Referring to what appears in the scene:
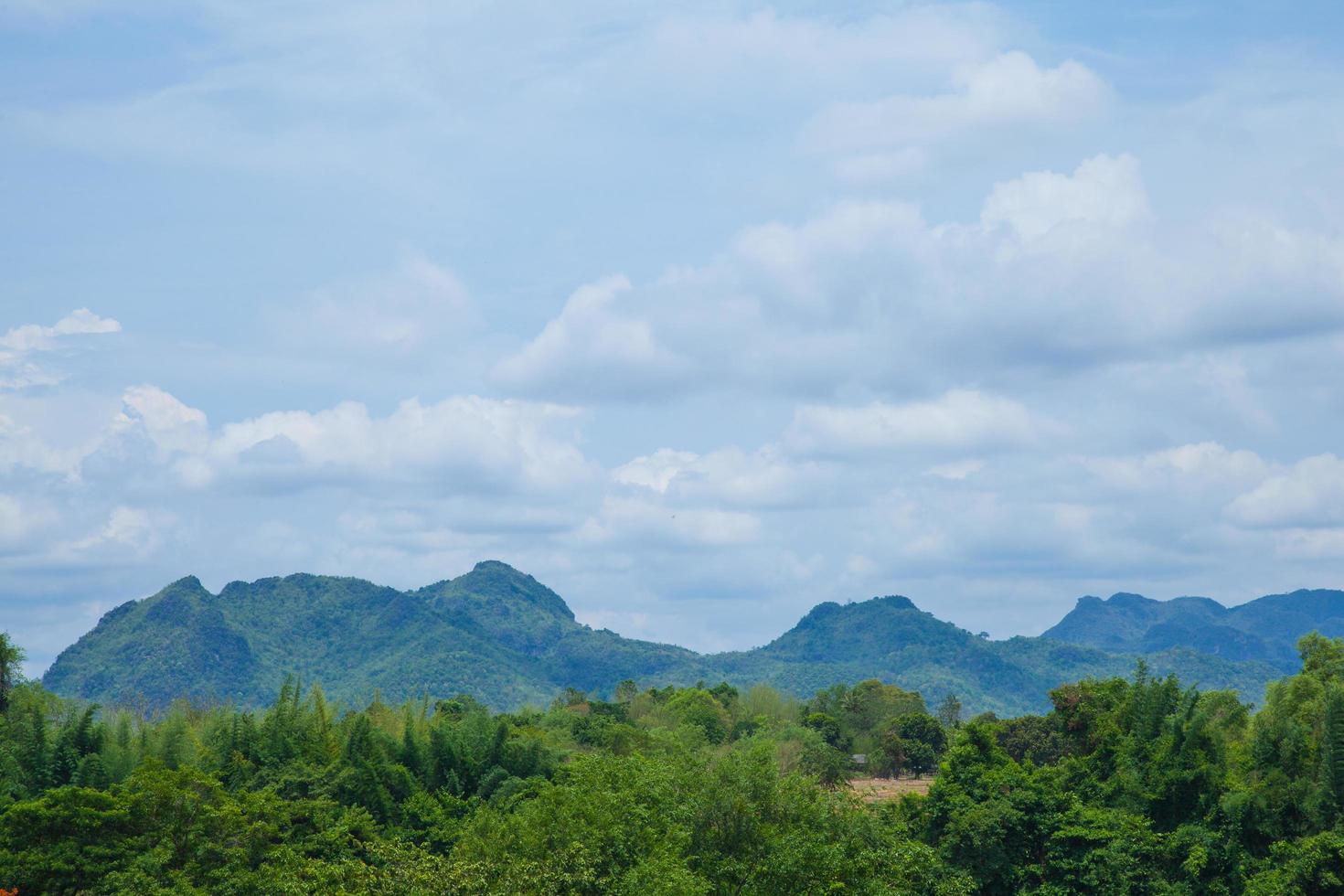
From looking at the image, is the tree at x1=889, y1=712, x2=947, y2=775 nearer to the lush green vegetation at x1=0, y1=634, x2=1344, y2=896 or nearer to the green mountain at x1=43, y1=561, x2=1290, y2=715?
the lush green vegetation at x1=0, y1=634, x2=1344, y2=896

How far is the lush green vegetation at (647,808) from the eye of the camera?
2177cm

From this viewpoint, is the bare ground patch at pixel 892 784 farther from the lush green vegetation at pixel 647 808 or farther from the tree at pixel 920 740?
the lush green vegetation at pixel 647 808

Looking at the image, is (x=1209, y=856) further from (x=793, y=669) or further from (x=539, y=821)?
(x=793, y=669)

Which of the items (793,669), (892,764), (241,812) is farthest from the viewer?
(793,669)

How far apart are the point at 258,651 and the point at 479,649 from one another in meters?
28.1

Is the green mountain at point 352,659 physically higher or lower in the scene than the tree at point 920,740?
higher

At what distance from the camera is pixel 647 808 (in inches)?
925

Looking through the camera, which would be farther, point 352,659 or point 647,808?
point 352,659

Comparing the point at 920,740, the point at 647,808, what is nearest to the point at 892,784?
the point at 920,740

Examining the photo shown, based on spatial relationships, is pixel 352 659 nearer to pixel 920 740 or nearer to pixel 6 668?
pixel 920 740

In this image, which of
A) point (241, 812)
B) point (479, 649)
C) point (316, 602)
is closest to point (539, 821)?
point (241, 812)

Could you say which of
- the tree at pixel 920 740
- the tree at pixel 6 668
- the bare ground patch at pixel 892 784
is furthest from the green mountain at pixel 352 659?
the tree at pixel 6 668

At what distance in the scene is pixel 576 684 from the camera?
621ft

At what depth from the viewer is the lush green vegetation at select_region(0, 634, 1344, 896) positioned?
2177cm
